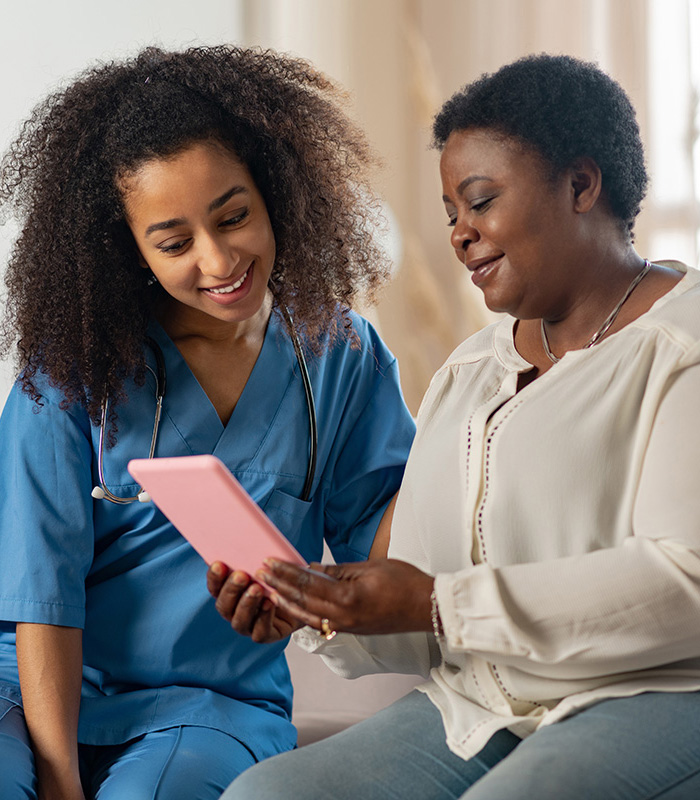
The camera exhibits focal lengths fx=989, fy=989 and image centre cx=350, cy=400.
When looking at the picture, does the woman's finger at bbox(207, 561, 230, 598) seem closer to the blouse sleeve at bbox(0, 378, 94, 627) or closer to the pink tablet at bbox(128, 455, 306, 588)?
the pink tablet at bbox(128, 455, 306, 588)

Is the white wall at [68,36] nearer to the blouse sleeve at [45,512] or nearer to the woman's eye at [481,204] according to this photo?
the blouse sleeve at [45,512]

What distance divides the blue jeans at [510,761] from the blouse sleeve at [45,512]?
0.41m

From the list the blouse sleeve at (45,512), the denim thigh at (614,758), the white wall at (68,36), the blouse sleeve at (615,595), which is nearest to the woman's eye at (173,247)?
the blouse sleeve at (45,512)

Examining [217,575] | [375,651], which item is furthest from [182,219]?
[375,651]

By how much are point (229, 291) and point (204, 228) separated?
9 cm

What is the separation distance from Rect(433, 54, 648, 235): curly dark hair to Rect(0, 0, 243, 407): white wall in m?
1.22

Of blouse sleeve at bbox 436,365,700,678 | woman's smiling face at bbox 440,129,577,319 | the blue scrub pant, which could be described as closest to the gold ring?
blouse sleeve at bbox 436,365,700,678

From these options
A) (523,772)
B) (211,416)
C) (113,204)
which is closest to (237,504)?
(523,772)

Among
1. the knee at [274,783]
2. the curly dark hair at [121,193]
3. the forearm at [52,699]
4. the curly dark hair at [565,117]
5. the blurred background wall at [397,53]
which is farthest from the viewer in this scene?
the blurred background wall at [397,53]

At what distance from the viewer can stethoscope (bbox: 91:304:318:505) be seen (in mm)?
1323

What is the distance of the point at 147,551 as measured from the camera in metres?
1.36

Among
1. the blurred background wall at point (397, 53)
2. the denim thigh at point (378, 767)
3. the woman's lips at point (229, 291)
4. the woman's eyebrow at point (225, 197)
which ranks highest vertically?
the blurred background wall at point (397, 53)

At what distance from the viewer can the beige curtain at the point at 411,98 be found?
2148 millimetres

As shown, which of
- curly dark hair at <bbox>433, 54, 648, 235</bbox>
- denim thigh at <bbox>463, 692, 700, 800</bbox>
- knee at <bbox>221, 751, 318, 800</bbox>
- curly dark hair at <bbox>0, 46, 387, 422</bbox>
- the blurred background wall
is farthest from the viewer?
the blurred background wall
